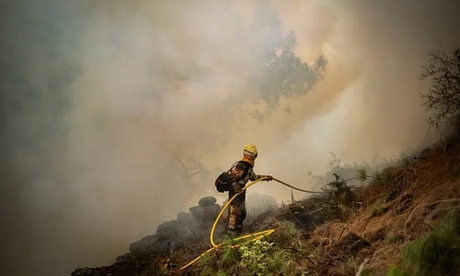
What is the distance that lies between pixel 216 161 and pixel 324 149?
1877mm

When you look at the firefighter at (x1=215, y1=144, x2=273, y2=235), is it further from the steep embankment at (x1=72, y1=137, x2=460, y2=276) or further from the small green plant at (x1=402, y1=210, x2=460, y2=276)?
the small green plant at (x1=402, y1=210, x2=460, y2=276)

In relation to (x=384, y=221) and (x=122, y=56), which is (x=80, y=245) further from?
(x=384, y=221)

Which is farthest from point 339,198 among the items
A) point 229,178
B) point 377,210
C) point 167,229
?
point 167,229

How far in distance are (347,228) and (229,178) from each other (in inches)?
79.0

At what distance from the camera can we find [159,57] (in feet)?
24.1

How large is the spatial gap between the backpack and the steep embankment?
782 millimetres

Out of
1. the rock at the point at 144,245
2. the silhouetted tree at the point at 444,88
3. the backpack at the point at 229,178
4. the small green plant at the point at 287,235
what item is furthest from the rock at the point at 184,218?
the silhouetted tree at the point at 444,88

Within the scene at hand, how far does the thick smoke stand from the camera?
6.74 meters

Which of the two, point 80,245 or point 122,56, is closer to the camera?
point 80,245

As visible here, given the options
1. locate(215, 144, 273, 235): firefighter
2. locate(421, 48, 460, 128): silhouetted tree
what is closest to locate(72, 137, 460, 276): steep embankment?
locate(215, 144, 273, 235): firefighter

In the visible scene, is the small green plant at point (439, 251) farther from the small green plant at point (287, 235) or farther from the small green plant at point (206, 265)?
the small green plant at point (206, 265)

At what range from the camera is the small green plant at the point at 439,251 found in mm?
3314

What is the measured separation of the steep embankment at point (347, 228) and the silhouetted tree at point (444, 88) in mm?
532

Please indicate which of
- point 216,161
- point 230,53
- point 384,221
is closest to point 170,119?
point 216,161
